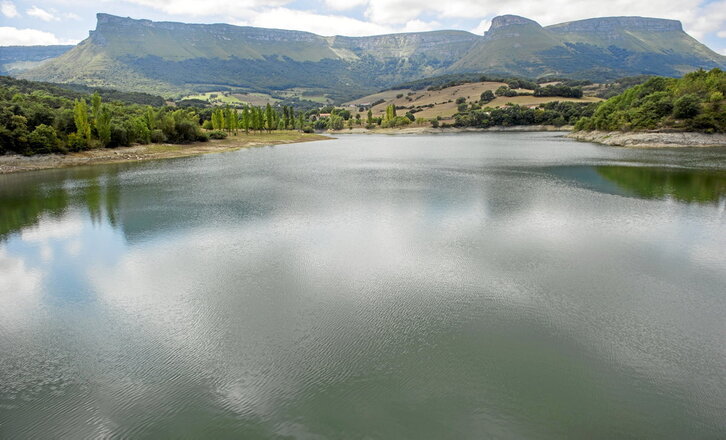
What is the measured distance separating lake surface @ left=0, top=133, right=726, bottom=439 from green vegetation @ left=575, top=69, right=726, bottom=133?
49579mm

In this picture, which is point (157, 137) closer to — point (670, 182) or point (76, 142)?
point (76, 142)

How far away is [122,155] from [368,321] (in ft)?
197

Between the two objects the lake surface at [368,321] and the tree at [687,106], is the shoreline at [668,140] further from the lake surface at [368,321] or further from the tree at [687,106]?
the lake surface at [368,321]

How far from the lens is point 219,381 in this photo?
9664 millimetres

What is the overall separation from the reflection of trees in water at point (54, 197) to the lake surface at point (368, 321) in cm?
60

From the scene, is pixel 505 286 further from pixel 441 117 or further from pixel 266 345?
pixel 441 117

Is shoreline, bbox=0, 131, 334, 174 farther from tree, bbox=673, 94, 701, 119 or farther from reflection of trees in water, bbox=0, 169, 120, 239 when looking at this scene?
tree, bbox=673, 94, 701, 119

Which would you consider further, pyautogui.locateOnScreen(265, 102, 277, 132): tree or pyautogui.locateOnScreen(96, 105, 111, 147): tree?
pyautogui.locateOnScreen(265, 102, 277, 132): tree

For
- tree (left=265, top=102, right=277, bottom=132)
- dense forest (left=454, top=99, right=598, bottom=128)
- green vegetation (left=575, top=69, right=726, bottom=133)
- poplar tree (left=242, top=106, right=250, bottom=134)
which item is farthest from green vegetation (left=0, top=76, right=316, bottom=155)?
dense forest (left=454, top=99, right=598, bottom=128)

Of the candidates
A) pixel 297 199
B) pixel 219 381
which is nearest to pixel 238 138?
pixel 297 199

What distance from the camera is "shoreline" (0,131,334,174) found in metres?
49.5

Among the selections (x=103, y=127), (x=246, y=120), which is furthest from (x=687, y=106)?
(x=103, y=127)

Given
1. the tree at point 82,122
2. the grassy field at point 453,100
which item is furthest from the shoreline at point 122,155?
the grassy field at point 453,100

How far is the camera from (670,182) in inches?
1382
